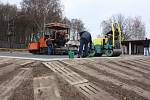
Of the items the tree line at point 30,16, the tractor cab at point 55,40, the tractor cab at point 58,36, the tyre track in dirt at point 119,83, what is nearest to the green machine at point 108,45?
the tractor cab at point 58,36

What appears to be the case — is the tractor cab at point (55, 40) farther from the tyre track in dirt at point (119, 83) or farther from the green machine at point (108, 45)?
the tyre track in dirt at point (119, 83)

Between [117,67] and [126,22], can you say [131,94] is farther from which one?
[126,22]

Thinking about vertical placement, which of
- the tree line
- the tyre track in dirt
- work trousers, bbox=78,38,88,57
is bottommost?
the tyre track in dirt

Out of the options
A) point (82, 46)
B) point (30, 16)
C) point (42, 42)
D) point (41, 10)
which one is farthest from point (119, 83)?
point (41, 10)

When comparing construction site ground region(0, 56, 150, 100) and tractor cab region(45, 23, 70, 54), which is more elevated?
tractor cab region(45, 23, 70, 54)

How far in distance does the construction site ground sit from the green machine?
9651 millimetres

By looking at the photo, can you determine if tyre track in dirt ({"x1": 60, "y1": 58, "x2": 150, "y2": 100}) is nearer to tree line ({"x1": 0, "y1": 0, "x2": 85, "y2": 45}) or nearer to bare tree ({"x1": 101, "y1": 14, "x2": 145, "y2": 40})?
tree line ({"x1": 0, "y1": 0, "x2": 85, "y2": 45})

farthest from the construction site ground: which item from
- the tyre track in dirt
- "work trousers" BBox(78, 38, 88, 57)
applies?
"work trousers" BBox(78, 38, 88, 57)

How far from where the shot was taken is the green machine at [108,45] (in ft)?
79.9

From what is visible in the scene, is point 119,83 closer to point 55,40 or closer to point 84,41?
point 84,41

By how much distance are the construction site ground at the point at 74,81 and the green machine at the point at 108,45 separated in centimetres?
965

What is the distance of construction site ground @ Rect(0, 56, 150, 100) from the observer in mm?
9109

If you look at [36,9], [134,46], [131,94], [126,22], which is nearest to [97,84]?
[131,94]

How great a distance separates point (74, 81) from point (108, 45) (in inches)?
560
